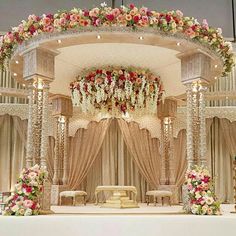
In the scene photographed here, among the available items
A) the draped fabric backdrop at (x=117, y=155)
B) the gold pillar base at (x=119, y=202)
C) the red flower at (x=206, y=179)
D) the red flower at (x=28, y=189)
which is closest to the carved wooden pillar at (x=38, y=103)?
the red flower at (x=28, y=189)

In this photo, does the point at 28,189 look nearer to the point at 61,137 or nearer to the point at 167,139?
the point at 61,137

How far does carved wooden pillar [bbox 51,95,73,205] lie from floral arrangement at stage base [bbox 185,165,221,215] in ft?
14.5

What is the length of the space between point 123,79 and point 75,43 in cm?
157

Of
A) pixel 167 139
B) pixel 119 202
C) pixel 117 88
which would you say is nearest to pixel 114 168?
pixel 167 139

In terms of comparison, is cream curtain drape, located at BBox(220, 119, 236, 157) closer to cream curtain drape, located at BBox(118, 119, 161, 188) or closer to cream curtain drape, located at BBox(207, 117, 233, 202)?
cream curtain drape, located at BBox(207, 117, 233, 202)

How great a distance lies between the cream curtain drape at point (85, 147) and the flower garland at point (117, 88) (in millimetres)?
2739

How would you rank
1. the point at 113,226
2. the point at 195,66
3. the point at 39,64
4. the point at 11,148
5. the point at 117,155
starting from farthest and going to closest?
the point at 11,148
the point at 117,155
the point at 195,66
the point at 39,64
the point at 113,226

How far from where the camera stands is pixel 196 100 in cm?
734

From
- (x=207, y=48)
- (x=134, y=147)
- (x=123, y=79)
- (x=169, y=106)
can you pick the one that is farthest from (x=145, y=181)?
(x=207, y=48)

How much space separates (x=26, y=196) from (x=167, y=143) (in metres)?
5.11

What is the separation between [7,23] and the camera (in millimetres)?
12094

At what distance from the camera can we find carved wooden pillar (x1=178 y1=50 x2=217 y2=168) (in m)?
7.16

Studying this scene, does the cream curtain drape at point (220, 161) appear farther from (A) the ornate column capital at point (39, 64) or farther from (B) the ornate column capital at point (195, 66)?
(A) the ornate column capital at point (39, 64)

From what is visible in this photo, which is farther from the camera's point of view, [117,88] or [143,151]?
[143,151]
